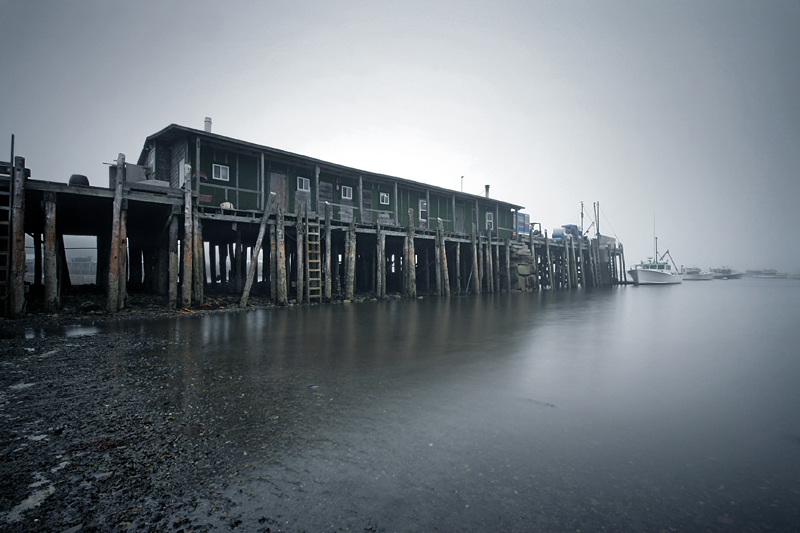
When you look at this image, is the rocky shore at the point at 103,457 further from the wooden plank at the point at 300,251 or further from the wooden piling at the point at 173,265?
the wooden plank at the point at 300,251

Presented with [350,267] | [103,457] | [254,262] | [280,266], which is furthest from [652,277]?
[103,457]

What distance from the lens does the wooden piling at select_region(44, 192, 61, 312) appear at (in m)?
10.8

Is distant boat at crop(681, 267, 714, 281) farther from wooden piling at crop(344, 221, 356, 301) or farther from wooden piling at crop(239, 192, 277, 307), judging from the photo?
wooden piling at crop(239, 192, 277, 307)

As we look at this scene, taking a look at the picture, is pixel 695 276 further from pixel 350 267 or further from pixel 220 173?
pixel 220 173

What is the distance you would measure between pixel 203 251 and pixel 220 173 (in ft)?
18.7

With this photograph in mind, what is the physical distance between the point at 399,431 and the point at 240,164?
18460 mm

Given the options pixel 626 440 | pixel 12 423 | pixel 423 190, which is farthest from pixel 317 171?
pixel 626 440

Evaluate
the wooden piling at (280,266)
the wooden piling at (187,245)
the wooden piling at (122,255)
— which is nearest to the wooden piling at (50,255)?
the wooden piling at (122,255)

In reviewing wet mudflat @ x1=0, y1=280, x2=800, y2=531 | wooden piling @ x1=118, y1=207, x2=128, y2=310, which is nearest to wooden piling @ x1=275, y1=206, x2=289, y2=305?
wooden piling @ x1=118, y1=207, x2=128, y2=310

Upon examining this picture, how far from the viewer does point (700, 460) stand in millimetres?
3047

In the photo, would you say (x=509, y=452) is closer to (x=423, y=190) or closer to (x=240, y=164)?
(x=240, y=164)

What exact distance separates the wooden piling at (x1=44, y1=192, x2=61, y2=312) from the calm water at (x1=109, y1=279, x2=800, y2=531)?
679 cm

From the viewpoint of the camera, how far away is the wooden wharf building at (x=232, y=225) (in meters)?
11.9

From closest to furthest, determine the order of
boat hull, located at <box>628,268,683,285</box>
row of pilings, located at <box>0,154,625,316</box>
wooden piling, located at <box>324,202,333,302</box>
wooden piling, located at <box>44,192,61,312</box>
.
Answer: wooden piling, located at <box>44,192,61,312</box> → row of pilings, located at <box>0,154,625,316</box> → wooden piling, located at <box>324,202,333,302</box> → boat hull, located at <box>628,268,683,285</box>
